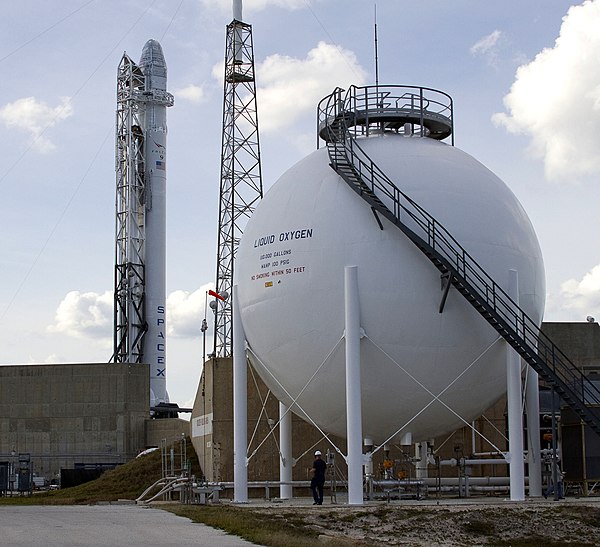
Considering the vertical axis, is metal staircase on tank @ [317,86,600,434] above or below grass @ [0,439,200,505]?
above

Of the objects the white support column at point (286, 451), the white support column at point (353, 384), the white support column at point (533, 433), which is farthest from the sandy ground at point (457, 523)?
the white support column at point (286, 451)

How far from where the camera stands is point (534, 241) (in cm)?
2636

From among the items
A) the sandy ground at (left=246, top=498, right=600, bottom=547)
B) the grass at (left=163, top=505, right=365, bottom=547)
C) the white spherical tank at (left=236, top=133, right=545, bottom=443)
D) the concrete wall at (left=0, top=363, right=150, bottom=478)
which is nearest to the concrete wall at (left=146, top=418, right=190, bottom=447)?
the concrete wall at (left=0, top=363, right=150, bottom=478)

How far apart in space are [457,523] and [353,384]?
4216 millimetres

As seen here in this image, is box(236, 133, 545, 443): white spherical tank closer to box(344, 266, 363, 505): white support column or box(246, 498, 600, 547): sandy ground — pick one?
box(344, 266, 363, 505): white support column

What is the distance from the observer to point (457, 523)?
67.7ft

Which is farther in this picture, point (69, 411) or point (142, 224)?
point (142, 224)

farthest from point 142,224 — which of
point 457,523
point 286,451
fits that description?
point 457,523

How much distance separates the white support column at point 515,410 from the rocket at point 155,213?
1389 inches

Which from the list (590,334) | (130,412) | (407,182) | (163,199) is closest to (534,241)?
(407,182)

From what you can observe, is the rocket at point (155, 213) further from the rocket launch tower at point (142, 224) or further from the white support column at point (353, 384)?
the white support column at point (353, 384)

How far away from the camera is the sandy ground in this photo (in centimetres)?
1952

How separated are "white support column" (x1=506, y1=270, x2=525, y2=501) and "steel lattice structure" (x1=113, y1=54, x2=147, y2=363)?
36850 mm

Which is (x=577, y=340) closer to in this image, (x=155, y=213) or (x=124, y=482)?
(x=124, y=482)
